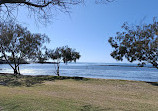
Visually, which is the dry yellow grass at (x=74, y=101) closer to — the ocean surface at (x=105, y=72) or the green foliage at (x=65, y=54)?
the ocean surface at (x=105, y=72)

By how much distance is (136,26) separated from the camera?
299 inches

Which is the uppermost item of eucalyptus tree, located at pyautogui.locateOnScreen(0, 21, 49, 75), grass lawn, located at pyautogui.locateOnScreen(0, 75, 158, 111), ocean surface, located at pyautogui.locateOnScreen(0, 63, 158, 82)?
eucalyptus tree, located at pyautogui.locateOnScreen(0, 21, 49, 75)

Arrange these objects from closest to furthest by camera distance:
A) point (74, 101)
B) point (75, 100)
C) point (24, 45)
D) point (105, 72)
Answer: point (74, 101) → point (75, 100) → point (24, 45) → point (105, 72)

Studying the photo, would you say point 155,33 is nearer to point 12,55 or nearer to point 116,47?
point 116,47

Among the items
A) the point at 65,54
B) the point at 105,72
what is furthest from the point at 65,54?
the point at 105,72

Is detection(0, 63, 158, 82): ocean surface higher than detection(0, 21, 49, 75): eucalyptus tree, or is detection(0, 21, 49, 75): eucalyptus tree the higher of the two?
detection(0, 21, 49, 75): eucalyptus tree

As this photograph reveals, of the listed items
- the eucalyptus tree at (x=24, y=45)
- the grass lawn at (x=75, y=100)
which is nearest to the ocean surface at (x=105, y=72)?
the grass lawn at (x=75, y=100)

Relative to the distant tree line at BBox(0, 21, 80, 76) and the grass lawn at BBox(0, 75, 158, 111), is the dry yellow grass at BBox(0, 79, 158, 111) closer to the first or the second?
the grass lawn at BBox(0, 75, 158, 111)

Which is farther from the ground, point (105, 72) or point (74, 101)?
point (74, 101)

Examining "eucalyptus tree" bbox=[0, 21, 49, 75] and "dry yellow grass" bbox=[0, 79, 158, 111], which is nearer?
"dry yellow grass" bbox=[0, 79, 158, 111]

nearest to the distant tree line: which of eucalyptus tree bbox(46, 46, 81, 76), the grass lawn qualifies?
eucalyptus tree bbox(46, 46, 81, 76)

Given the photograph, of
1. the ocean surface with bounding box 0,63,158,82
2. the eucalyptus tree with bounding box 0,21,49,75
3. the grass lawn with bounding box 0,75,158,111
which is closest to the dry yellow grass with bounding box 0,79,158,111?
the grass lawn with bounding box 0,75,158,111

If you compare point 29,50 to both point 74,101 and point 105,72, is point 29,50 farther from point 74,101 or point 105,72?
point 105,72

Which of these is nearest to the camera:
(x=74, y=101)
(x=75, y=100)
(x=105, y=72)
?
(x=74, y=101)
